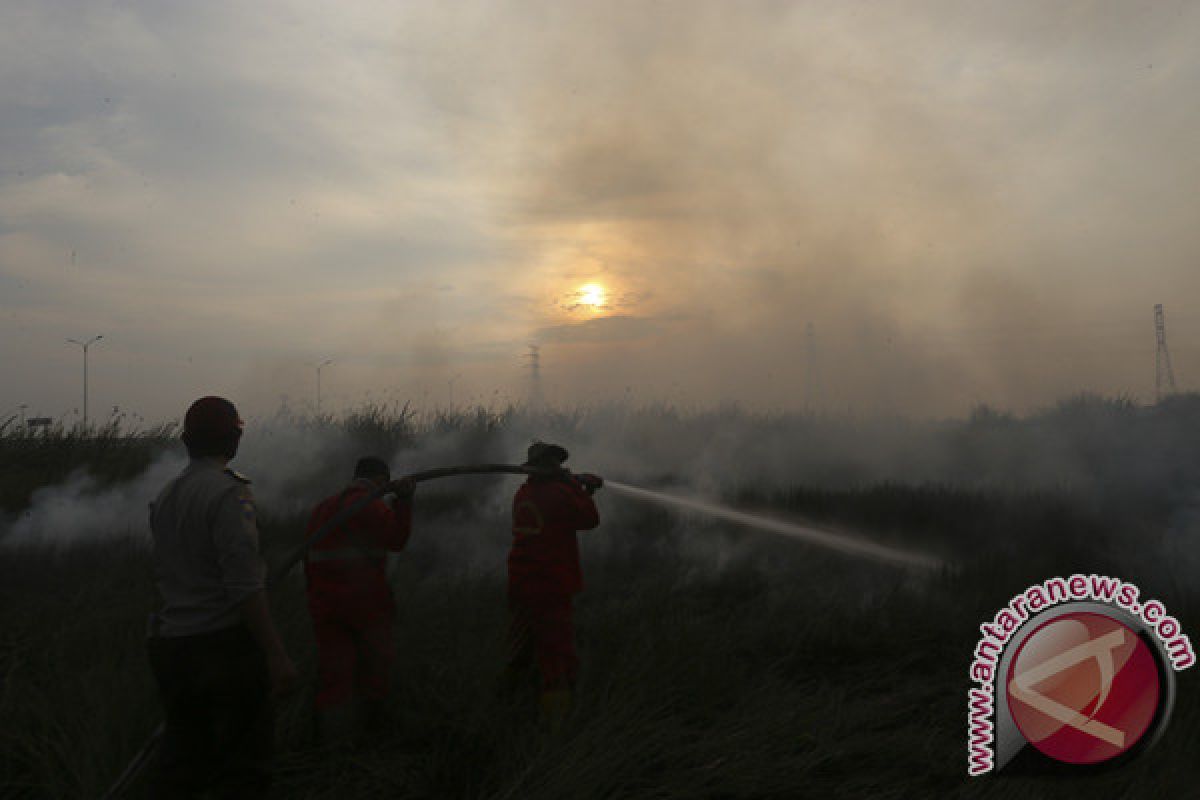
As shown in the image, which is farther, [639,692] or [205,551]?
[639,692]

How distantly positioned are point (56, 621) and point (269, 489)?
9.41 metres

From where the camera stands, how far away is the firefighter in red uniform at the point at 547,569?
529cm

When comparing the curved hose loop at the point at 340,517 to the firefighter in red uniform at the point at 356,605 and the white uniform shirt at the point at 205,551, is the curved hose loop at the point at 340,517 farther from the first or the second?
the white uniform shirt at the point at 205,551

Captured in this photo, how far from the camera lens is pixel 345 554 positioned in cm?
504

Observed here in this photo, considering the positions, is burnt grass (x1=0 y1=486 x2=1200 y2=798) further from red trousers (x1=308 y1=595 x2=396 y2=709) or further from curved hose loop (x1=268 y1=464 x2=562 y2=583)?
curved hose loop (x1=268 y1=464 x2=562 y2=583)

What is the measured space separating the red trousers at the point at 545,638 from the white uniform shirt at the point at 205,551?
2.43 m

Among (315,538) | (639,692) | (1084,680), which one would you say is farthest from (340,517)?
(1084,680)

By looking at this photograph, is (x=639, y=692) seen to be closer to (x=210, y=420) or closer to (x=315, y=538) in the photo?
(x=315, y=538)

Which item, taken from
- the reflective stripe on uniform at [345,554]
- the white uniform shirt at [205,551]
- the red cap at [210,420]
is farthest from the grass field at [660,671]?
the red cap at [210,420]

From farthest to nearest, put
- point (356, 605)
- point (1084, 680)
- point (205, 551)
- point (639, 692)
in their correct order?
point (356, 605) → point (639, 692) → point (1084, 680) → point (205, 551)

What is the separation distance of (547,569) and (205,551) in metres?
2.59

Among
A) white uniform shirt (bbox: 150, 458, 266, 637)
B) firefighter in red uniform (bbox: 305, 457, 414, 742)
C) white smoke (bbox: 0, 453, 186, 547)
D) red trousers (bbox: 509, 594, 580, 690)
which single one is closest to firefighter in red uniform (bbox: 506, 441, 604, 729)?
red trousers (bbox: 509, 594, 580, 690)

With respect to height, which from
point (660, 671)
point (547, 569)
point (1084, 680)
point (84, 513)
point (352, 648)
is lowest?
point (660, 671)

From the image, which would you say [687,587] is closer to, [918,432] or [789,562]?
[789,562]
